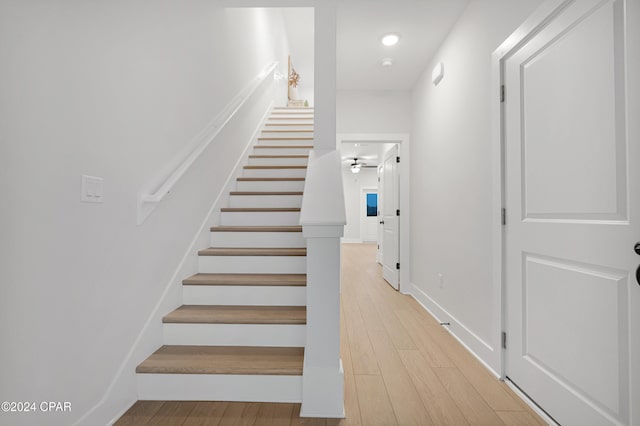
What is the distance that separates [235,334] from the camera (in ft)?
5.98

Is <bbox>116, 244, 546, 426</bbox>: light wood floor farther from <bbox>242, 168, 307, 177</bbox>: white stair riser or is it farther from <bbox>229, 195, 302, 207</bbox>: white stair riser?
<bbox>242, 168, 307, 177</bbox>: white stair riser

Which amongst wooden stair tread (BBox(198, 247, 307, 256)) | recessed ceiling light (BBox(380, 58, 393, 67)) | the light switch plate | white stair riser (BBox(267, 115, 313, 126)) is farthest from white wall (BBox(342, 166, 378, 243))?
the light switch plate

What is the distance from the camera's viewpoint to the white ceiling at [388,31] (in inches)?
100

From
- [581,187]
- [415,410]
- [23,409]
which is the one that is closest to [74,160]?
[23,409]

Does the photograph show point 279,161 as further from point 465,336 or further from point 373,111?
point 465,336

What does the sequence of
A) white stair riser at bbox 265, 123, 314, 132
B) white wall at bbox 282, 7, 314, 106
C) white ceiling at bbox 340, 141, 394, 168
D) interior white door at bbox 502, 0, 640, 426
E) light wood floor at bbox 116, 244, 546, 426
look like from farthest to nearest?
white ceiling at bbox 340, 141, 394, 168
white wall at bbox 282, 7, 314, 106
white stair riser at bbox 265, 123, 314, 132
light wood floor at bbox 116, 244, 546, 426
interior white door at bbox 502, 0, 640, 426

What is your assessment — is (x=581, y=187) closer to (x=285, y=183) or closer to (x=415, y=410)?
(x=415, y=410)

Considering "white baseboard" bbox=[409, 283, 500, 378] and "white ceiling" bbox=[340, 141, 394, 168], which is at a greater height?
"white ceiling" bbox=[340, 141, 394, 168]

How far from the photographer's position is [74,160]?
1.22 meters

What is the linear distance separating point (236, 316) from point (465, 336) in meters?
1.75

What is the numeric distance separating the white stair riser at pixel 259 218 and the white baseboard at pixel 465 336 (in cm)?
158

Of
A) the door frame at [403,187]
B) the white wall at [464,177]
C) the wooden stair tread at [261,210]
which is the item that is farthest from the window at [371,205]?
the wooden stair tread at [261,210]

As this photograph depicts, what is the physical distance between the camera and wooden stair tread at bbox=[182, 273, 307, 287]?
2027mm

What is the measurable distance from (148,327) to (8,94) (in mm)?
1200
